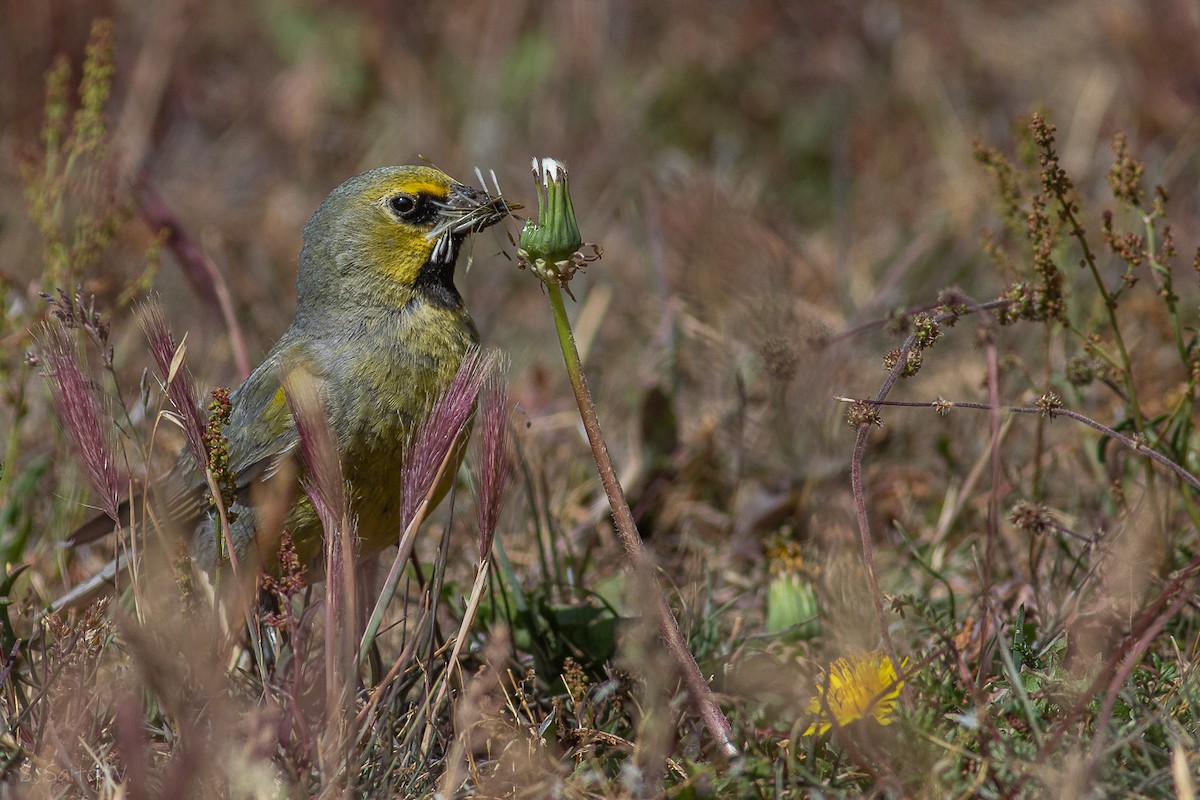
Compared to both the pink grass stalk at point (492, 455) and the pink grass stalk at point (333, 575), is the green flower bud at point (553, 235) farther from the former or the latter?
the pink grass stalk at point (333, 575)

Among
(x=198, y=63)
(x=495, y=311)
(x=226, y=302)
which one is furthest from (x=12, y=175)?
(x=226, y=302)

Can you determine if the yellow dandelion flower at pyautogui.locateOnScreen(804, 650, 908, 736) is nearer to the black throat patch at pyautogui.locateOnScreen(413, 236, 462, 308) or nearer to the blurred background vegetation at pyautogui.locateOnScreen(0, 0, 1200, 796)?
the blurred background vegetation at pyautogui.locateOnScreen(0, 0, 1200, 796)

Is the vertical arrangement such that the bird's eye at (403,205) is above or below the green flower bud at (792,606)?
above

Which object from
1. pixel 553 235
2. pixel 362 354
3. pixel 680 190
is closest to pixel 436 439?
pixel 553 235

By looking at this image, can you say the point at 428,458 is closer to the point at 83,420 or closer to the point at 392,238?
the point at 83,420

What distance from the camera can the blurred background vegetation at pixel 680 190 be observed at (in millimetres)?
4383

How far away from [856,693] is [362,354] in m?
1.50

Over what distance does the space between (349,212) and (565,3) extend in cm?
437

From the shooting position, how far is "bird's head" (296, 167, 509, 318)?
3.63 meters

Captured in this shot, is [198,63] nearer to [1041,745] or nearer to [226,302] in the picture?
[226,302]

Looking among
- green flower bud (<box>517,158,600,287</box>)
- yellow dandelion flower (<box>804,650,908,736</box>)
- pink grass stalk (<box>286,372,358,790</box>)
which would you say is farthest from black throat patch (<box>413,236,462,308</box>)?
yellow dandelion flower (<box>804,650,908,736</box>)

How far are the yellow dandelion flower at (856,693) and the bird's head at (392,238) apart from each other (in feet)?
4.84

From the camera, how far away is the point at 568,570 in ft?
12.7

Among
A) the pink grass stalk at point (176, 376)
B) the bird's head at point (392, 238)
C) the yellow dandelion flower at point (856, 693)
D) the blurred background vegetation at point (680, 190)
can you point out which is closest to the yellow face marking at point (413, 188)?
the bird's head at point (392, 238)
